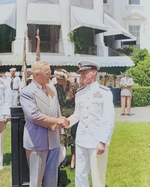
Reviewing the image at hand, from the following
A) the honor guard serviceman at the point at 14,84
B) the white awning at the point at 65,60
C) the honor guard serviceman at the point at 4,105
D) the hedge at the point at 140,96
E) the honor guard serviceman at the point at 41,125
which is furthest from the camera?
the honor guard serviceman at the point at 4,105

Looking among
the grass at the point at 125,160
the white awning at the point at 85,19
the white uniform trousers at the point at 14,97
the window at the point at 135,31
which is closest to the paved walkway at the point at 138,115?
the grass at the point at 125,160

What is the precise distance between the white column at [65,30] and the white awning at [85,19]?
0.12 ft

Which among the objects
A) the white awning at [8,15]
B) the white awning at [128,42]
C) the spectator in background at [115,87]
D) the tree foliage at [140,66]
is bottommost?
the spectator in background at [115,87]

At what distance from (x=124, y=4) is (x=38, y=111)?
927 mm

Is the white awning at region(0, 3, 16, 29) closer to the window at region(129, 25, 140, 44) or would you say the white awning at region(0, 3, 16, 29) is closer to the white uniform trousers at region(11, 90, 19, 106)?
the white uniform trousers at region(11, 90, 19, 106)

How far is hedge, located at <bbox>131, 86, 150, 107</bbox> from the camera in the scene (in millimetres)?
1750

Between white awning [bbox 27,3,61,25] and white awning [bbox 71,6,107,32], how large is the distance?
10cm

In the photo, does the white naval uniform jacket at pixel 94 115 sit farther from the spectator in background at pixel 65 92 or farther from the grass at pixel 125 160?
the grass at pixel 125 160

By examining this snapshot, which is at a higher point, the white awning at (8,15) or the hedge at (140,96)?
the white awning at (8,15)

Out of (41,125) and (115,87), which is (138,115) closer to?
(115,87)

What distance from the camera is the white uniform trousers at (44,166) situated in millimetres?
1380

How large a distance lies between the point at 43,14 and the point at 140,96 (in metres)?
→ 0.82

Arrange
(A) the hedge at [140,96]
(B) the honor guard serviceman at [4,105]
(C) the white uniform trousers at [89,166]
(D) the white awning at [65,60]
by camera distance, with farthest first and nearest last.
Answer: (B) the honor guard serviceman at [4,105], (A) the hedge at [140,96], (D) the white awning at [65,60], (C) the white uniform trousers at [89,166]

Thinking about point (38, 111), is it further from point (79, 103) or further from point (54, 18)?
point (54, 18)
